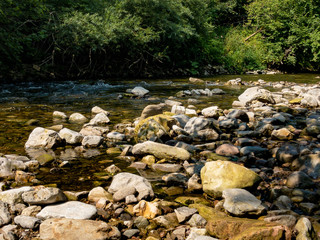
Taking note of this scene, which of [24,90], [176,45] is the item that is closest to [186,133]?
[24,90]

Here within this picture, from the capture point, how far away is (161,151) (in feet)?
11.1

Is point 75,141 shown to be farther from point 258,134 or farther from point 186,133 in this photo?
point 258,134

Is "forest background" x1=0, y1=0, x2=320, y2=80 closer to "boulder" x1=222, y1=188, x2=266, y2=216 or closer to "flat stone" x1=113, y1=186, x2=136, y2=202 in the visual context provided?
"flat stone" x1=113, y1=186, x2=136, y2=202

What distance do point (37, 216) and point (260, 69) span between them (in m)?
20.2

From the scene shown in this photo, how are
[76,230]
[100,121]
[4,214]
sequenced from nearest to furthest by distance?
[76,230]
[4,214]
[100,121]

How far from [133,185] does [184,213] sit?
1.89ft

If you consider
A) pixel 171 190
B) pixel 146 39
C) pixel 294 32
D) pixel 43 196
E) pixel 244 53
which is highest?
pixel 294 32

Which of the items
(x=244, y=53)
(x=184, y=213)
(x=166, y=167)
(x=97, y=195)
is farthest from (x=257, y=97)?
(x=244, y=53)

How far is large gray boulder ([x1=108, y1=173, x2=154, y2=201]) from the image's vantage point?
238cm

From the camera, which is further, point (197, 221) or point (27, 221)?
point (197, 221)

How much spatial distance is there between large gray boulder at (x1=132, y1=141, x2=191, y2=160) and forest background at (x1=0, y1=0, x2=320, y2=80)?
22.5 feet

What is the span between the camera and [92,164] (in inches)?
126

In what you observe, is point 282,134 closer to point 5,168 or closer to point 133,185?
point 133,185

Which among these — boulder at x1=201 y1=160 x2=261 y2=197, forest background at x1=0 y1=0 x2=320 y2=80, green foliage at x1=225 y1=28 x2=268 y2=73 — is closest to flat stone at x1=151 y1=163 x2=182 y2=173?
boulder at x1=201 y1=160 x2=261 y2=197
